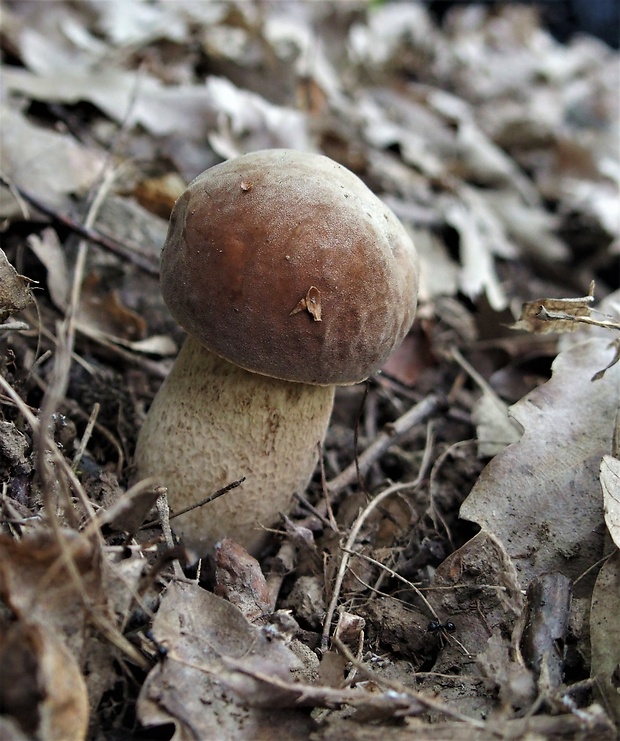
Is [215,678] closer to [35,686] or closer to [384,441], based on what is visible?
[35,686]

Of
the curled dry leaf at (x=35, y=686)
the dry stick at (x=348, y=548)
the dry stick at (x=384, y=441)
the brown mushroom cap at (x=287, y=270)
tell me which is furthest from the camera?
the dry stick at (x=384, y=441)

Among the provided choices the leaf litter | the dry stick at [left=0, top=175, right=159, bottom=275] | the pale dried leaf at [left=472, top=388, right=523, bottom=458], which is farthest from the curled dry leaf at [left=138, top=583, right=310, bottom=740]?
the dry stick at [left=0, top=175, right=159, bottom=275]

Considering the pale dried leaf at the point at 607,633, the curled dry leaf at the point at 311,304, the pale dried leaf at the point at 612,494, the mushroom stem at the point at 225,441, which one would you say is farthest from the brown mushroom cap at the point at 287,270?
the pale dried leaf at the point at 607,633

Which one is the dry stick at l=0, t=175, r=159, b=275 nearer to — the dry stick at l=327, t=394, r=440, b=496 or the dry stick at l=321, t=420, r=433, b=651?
the dry stick at l=327, t=394, r=440, b=496

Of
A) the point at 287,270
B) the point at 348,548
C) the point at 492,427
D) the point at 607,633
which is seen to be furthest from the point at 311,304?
the point at 492,427

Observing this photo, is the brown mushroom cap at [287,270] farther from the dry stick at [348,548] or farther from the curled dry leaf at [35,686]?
the curled dry leaf at [35,686]

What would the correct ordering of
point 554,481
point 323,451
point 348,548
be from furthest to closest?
→ 1. point 323,451
2. point 554,481
3. point 348,548
